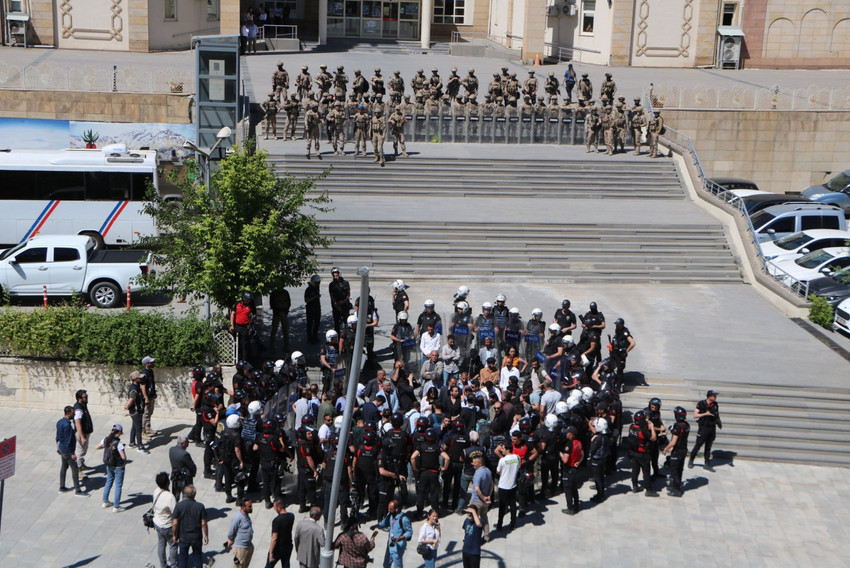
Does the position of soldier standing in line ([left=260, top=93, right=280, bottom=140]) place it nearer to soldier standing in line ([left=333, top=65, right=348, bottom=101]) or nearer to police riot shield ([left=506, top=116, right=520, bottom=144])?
soldier standing in line ([left=333, top=65, right=348, bottom=101])

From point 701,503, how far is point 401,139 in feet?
54.5

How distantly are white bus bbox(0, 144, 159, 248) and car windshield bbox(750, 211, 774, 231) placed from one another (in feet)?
51.7

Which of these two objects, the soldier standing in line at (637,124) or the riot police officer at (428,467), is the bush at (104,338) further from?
the soldier standing in line at (637,124)

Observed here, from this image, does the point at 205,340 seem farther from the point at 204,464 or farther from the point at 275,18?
the point at 275,18

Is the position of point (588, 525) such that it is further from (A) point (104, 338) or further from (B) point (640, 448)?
(A) point (104, 338)

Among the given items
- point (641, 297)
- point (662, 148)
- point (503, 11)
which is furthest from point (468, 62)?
point (641, 297)

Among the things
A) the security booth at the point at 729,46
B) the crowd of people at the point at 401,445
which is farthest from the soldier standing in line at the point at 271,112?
the security booth at the point at 729,46

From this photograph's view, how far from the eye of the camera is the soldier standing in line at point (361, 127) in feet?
96.7

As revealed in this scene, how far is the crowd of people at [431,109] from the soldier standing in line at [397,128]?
2 centimetres

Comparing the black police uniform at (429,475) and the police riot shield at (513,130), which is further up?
the police riot shield at (513,130)

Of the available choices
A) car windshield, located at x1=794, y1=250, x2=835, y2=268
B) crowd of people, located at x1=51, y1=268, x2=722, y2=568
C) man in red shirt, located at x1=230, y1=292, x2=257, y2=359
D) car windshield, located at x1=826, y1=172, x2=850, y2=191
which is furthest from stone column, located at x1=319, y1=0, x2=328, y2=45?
crowd of people, located at x1=51, y1=268, x2=722, y2=568

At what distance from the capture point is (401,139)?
30766mm

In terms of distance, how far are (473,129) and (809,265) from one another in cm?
1152

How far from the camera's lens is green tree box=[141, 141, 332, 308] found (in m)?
19.0
